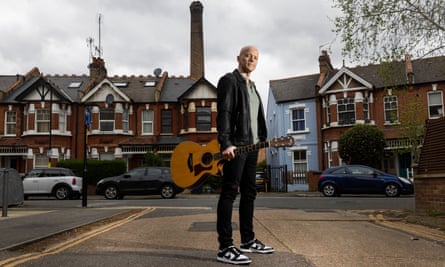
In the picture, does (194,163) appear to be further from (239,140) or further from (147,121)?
(147,121)

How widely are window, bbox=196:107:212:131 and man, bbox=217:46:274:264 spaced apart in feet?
85.3

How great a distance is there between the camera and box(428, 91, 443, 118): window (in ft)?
88.7

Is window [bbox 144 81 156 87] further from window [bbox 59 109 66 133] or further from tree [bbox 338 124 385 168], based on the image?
tree [bbox 338 124 385 168]

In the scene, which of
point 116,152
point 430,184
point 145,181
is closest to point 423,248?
point 430,184

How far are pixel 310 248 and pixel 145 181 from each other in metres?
15.9

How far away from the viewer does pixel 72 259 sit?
4031 millimetres

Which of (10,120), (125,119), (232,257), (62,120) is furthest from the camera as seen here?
(125,119)

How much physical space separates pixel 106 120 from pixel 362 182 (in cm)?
1916

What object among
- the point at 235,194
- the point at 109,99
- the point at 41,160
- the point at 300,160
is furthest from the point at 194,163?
the point at 41,160

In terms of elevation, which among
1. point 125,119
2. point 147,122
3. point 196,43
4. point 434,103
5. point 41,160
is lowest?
point 41,160

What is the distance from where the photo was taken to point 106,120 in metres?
30.4

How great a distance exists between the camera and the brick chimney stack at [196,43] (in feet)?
119

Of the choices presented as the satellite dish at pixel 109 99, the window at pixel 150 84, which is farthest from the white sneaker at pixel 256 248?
the window at pixel 150 84

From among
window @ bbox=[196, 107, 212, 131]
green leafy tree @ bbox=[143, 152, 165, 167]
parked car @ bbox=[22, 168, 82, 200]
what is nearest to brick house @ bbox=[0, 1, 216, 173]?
window @ bbox=[196, 107, 212, 131]
